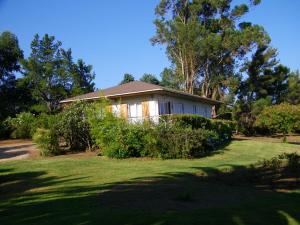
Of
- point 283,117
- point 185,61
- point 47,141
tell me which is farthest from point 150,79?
point 47,141

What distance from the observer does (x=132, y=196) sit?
1115 centimetres

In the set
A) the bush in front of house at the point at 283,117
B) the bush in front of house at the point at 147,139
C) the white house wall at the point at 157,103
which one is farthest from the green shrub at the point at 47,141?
the bush in front of house at the point at 283,117

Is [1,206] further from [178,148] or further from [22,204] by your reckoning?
[178,148]

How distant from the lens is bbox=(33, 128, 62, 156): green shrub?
78.3ft

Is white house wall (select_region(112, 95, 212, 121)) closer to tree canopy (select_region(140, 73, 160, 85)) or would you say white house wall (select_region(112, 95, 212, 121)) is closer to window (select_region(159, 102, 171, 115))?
window (select_region(159, 102, 171, 115))

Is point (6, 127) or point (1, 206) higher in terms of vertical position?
point (6, 127)

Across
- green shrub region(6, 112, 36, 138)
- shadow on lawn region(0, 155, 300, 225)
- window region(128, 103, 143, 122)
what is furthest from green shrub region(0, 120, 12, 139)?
shadow on lawn region(0, 155, 300, 225)

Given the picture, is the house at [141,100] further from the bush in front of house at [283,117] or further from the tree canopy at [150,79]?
the tree canopy at [150,79]

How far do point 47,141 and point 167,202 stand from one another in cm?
1503

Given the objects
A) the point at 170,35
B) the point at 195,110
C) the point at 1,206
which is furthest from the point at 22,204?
the point at 170,35

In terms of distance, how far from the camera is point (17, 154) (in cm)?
→ 2541

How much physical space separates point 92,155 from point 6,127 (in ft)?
60.5

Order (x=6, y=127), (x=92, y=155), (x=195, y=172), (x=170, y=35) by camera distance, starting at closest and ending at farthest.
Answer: (x=195, y=172), (x=92, y=155), (x=6, y=127), (x=170, y=35)

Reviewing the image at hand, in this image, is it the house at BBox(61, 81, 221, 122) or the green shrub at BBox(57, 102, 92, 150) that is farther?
the house at BBox(61, 81, 221, 122)
